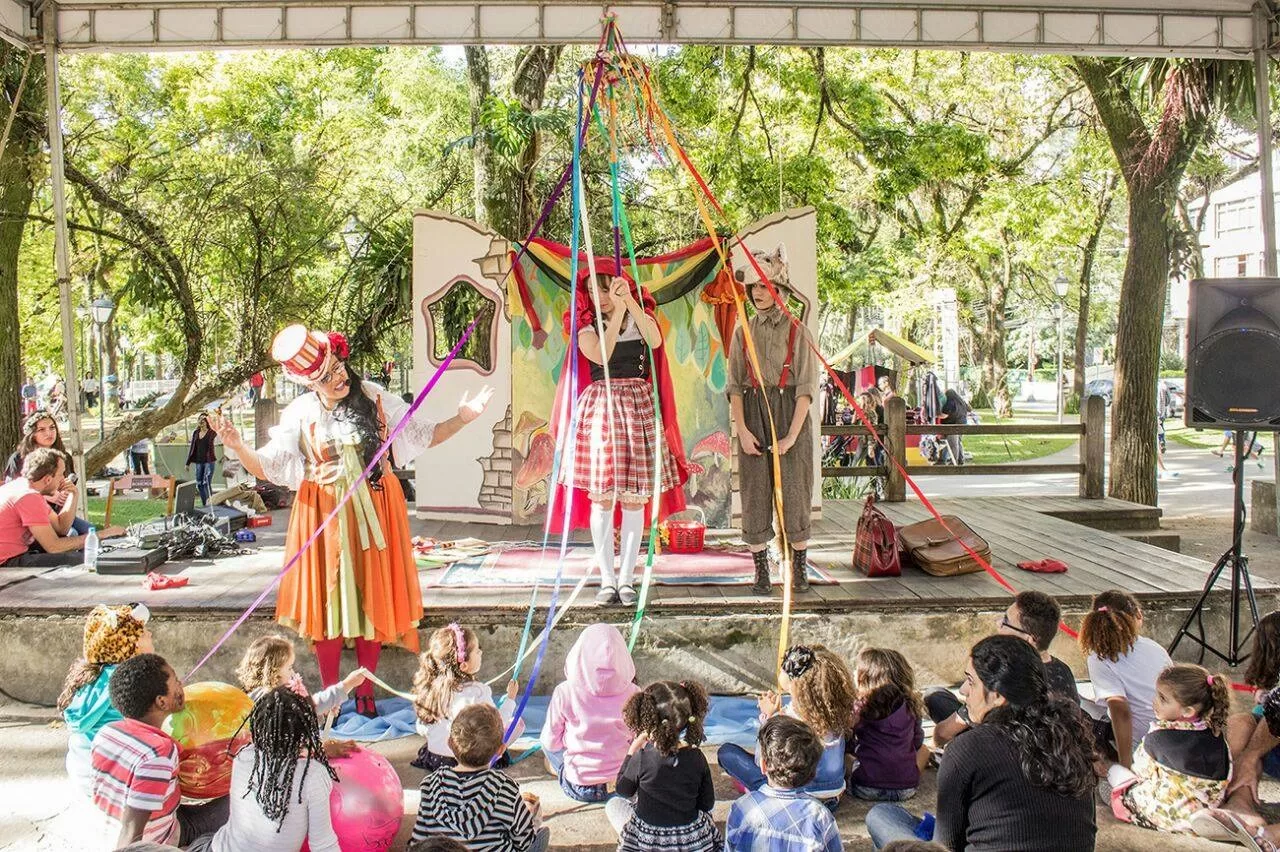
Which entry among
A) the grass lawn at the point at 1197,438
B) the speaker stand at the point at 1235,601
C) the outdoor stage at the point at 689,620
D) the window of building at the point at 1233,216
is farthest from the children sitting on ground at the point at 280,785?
the window of building at the point at 1233,216

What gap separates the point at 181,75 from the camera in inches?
617

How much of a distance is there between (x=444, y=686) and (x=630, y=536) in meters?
1.41

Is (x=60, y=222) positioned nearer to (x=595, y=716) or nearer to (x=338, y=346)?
(x=338, y=346)

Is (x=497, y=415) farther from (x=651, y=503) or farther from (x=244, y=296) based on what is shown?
(x=244, y=296)

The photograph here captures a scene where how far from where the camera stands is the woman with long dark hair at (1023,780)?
98.0 inches

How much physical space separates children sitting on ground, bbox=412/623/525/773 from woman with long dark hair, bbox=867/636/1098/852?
198 centimetres

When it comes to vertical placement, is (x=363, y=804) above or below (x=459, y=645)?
below

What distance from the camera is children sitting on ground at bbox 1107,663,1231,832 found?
344 cm

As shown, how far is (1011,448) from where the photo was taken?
20.6m

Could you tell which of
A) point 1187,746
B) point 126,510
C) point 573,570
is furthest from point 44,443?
point 126,510

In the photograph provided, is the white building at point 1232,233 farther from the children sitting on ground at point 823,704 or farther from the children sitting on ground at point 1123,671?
the children sitting on ground at point 823,704

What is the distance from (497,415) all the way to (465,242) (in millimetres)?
1247

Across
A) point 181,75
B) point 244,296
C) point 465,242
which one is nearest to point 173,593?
point 465,242

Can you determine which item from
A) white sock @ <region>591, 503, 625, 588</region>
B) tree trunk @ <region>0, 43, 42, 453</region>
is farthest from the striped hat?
tree trunk @ <region>0, 43, 42, 453</region>
